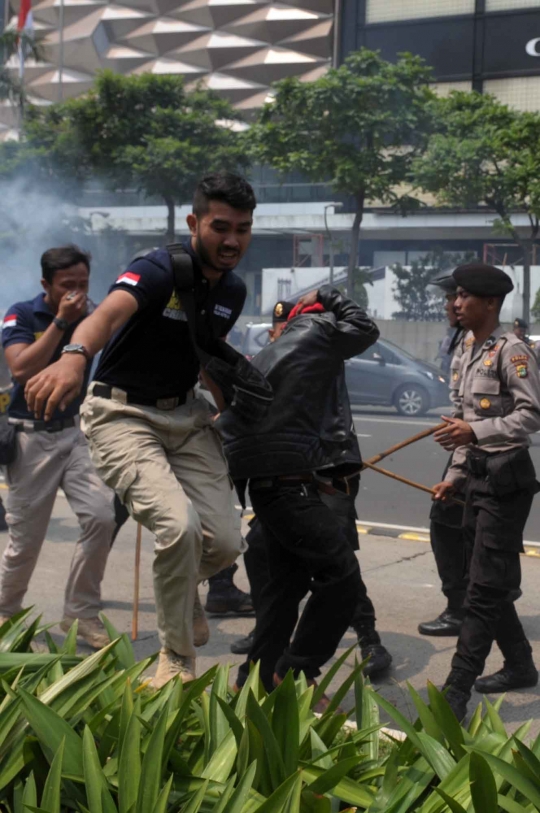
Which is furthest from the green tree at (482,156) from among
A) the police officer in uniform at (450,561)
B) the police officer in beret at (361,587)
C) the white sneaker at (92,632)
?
the white sneaker at (92,632)

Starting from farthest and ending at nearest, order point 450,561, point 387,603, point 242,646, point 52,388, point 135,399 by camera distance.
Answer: point 387,603 → point 450,561 → point 242,646 → point 135,399 → point 52,388

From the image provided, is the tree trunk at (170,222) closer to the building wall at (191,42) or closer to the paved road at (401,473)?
the building wall at (191,42)

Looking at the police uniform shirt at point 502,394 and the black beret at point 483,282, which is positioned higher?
the black beret at point 483,282

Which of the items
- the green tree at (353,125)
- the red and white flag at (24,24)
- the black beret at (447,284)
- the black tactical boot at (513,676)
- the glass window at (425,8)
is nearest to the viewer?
the black tactical boot at (513,676)

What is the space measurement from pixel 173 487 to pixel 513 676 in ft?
5.96

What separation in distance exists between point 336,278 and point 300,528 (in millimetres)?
31194

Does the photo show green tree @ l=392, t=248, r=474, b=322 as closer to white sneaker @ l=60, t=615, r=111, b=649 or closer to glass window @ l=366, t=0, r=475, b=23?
glass window @ l=366, t=0, r=475, b=23

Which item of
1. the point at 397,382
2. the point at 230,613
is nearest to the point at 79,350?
the point at 230,613

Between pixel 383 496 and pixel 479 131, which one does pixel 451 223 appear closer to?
pixel 479 131

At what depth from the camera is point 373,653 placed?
15.7 feet

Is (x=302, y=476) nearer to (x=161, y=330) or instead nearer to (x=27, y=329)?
(x=161, y=330)

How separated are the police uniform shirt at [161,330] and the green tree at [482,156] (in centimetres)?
2212

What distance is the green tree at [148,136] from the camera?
3108 cm

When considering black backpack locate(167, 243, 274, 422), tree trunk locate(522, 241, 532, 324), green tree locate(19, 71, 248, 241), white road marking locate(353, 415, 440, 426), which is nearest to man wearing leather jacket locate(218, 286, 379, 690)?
black backpack locate(167, 243, 274, 422)
